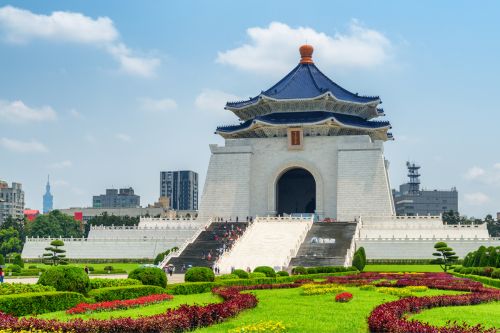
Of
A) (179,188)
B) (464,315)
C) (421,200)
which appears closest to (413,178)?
(421,200)

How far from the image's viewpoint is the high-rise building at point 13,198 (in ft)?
383

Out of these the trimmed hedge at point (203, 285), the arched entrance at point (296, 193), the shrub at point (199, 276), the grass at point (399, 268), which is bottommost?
the grass at point (399, 268)

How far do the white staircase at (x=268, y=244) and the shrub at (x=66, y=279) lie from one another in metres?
16.5

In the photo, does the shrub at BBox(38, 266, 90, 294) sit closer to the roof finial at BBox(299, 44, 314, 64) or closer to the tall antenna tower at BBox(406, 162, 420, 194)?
the roof finial at BBox(299, 44, 314, 64)

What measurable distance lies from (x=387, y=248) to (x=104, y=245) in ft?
55.7

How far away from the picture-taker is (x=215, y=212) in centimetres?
4719

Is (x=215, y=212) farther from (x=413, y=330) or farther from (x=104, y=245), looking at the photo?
(x=413, y=330)

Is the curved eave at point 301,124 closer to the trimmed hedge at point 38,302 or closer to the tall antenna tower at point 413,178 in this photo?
the trimmed hedge at point 38,302

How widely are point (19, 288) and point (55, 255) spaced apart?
26.8 meters

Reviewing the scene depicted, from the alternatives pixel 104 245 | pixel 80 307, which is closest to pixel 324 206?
pixel 104 245

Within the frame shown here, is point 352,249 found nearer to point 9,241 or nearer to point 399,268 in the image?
point 399,268

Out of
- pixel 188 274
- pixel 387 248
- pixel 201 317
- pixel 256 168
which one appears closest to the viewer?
pixel 201 317

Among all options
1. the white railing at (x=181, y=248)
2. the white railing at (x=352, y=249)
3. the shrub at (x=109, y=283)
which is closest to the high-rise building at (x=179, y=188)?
the white railing at (x=181, y=248)

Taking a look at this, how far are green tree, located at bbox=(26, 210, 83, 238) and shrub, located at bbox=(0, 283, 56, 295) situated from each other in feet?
→ 153
